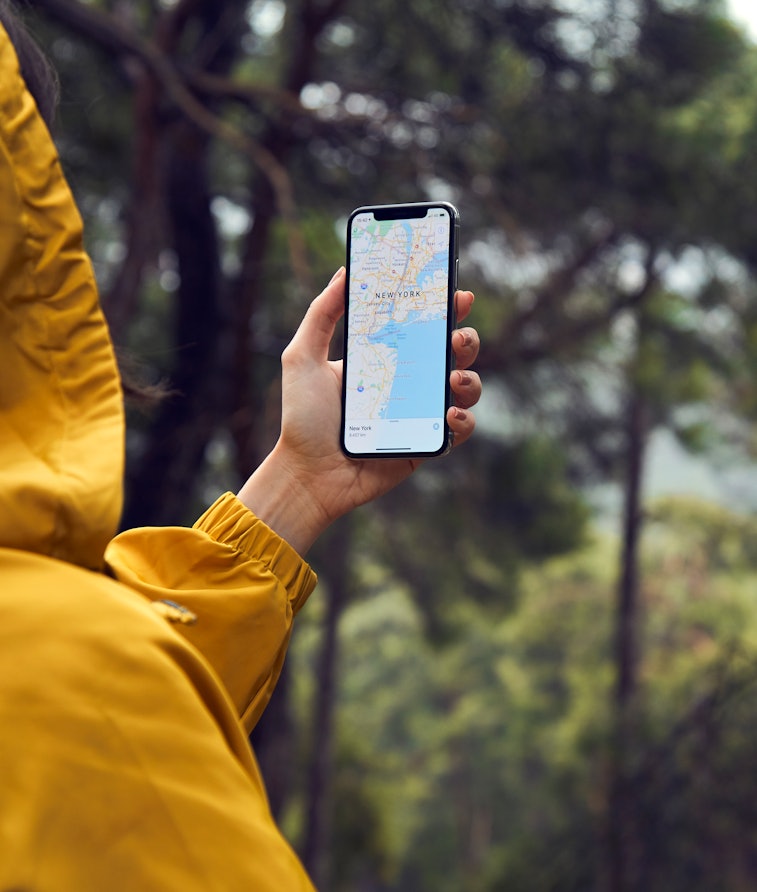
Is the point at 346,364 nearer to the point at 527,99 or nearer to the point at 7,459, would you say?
the point at 7,459

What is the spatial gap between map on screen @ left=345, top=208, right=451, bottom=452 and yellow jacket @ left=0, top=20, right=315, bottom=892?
646 millimetres

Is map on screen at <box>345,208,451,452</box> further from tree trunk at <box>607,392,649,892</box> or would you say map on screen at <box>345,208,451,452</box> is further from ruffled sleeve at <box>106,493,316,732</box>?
tree trunk at <box>607,392,649,892</box>

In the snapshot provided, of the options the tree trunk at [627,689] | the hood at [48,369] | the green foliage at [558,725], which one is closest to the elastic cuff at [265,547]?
the hood at [48,369]

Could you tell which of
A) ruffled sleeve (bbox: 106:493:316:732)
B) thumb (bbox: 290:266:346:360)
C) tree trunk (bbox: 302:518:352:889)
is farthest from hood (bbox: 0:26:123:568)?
tree trunk (bbox: 302:518:352:889)

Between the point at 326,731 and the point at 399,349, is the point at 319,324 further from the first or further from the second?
the point at 326,731

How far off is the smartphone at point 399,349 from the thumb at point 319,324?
20mm

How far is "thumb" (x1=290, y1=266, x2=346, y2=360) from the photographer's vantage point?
4.57 ft

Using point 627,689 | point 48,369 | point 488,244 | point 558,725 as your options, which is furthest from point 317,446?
point 558,725

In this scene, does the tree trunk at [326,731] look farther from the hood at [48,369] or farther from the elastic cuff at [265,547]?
the hood at [48,369]

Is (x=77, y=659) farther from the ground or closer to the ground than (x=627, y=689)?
farther from the ground

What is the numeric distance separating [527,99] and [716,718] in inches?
161

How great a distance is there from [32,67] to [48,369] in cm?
55

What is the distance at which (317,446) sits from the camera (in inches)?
54.2

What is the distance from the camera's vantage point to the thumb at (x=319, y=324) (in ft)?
4.57
